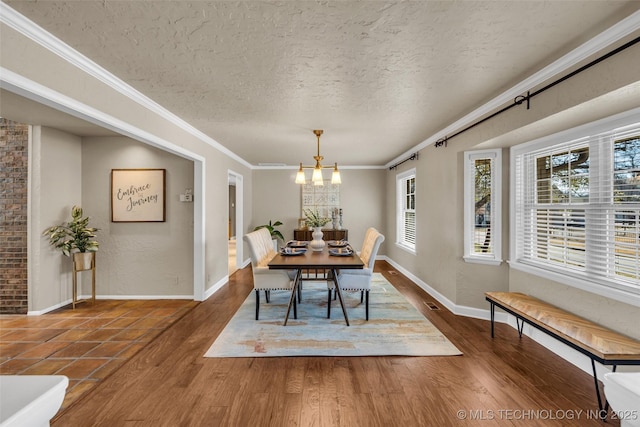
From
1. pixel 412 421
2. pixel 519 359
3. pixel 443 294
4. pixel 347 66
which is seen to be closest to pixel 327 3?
pixel 347 66

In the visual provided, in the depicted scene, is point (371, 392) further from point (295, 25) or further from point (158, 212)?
point (158, 212)

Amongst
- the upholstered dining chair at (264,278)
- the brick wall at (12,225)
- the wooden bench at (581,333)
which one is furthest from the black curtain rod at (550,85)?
the brick wall at (12,225)

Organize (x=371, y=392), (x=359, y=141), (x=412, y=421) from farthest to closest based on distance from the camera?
(x=359, y=141) → (x=371, y=392) → (x=412, y=421)

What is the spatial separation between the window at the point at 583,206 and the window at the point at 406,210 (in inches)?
88.2

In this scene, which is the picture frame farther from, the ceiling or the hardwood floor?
the hardwood floor

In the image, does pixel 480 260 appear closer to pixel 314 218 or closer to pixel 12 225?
pixel 314 218

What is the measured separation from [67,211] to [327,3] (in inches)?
174

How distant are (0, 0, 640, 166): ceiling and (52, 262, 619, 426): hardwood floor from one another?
2.37m

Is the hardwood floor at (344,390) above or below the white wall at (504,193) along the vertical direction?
below

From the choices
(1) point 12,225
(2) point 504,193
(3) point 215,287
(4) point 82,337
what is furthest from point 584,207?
(1) point 12,225

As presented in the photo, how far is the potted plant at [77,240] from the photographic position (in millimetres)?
3758

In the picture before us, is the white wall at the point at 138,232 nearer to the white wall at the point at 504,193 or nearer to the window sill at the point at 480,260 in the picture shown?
the white wall at the point at 504,193

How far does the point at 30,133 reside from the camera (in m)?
3.64

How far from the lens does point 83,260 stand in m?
3.88
